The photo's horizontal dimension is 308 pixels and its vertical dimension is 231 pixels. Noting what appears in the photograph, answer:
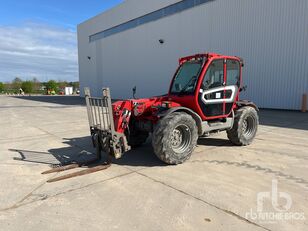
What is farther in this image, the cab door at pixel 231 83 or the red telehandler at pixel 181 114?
the cab door at pixel 231 83

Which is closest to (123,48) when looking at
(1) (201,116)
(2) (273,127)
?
(2) (273,127)

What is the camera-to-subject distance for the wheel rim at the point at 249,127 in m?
6.96

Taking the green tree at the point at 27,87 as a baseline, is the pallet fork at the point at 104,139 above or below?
below

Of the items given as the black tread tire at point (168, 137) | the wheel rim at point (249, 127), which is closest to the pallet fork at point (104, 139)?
the black tread tire at point (168, 137)

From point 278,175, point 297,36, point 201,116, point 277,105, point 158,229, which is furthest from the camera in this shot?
point 277,105

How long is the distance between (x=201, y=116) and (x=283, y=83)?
10.7 meters

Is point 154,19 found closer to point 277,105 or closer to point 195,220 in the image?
point 277,105

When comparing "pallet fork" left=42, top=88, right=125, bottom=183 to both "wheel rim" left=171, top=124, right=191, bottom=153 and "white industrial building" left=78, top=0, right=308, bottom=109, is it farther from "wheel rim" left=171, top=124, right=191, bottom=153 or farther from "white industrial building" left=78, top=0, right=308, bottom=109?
"white industrial building" left=78, top=0, right=308, bottom=109

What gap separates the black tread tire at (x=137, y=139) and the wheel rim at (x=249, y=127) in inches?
109

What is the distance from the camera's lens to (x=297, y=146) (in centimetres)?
665

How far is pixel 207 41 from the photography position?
18031 mm

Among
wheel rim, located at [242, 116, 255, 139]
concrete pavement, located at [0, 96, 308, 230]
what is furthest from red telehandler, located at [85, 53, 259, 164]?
concrete pavement, located at [0, 96, 308, 230]

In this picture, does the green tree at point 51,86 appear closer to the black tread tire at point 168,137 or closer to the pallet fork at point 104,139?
the pallet fork at point 104,139

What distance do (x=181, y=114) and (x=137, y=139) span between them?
1794mm
